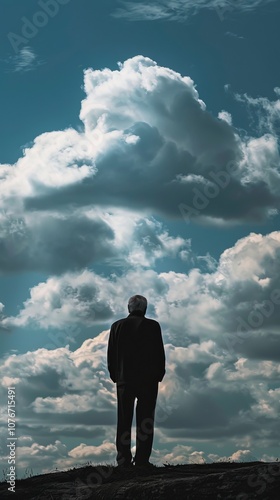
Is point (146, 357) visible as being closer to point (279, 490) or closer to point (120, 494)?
point (120, 494)

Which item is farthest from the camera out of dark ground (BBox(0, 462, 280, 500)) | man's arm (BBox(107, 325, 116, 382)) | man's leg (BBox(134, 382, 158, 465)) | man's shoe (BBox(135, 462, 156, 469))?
man's arm (BBox(107, 325, 116, 382))

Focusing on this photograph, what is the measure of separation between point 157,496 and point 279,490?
2.06 meters

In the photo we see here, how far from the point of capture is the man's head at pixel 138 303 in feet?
42.9

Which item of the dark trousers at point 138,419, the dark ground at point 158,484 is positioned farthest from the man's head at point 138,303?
the dark ground at point 158,484

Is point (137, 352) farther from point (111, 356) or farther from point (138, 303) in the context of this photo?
point (138, 303)

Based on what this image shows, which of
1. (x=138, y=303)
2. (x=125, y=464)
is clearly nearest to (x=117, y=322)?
(x=138, y=303)

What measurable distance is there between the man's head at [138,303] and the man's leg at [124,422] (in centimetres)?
145

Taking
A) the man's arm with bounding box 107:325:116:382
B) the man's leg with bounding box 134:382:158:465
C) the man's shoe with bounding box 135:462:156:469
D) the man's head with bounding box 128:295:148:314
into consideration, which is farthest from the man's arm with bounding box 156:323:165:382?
the man's shoe with bounding box 135:462:156:469

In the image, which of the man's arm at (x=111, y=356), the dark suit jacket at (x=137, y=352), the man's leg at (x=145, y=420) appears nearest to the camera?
the man's leg at (x=145, y=420)

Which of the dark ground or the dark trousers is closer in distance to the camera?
the dark ground

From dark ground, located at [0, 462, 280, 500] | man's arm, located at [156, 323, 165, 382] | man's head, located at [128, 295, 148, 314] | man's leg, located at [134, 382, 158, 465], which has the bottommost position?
dark ground, located at [0, 462, 280, 500]

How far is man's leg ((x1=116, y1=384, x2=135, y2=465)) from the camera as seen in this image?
1250 cm

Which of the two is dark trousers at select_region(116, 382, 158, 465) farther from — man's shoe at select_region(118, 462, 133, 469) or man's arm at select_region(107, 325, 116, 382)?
man's arm at select_region(107, 325, 116, 382)

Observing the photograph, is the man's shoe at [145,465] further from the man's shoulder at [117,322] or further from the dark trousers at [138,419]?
the man's shoulder at [117,322]
